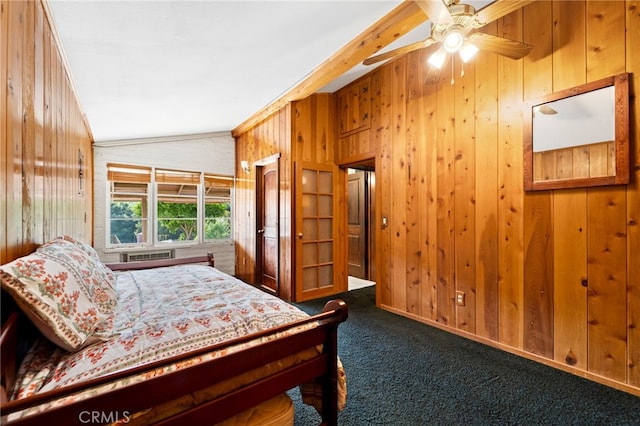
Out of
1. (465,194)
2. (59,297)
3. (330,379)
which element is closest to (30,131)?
(59,297)

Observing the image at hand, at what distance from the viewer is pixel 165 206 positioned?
4.68 metres

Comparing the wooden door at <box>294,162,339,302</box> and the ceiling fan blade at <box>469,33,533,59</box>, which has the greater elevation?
the ceiling fan blade at <box>469,33,533,59</box>

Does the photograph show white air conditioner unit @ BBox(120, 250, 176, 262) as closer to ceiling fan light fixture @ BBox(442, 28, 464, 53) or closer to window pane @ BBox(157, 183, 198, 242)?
window pane @ BBox(157, 183, 198, 242)

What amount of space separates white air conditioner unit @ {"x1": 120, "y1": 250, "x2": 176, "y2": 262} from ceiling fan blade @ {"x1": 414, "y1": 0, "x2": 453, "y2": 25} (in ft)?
15.2

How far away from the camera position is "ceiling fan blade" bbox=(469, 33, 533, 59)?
5.70 feet

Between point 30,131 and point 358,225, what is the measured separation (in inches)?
169

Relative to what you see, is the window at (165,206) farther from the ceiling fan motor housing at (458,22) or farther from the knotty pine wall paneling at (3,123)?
the ceiling fan motor housing at (458,22)

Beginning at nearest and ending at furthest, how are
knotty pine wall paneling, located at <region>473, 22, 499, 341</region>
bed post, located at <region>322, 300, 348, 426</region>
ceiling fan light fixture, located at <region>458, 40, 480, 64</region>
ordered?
1. bed post, located at <region>322, 300, 348, 426</region>
2. ceiling fan light fixture, located at <region>458, 40, 480, 64</region>
3. knotty pine wall paneling, located at <region>473, 22, 499, 341</region>

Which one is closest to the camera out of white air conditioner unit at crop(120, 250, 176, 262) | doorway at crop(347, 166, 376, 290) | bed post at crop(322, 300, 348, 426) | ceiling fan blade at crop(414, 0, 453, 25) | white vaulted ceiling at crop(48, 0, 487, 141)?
bed post at crop(322, 300, 348, 426)

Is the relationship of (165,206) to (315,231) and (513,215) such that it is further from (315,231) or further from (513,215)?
(513,215)

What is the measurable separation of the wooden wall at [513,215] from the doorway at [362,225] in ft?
4.81

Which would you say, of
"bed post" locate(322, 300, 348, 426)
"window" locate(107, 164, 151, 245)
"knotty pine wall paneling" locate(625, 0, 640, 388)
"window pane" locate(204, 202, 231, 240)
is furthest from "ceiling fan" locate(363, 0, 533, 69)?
"window" locate(107, 164, 151, 245)

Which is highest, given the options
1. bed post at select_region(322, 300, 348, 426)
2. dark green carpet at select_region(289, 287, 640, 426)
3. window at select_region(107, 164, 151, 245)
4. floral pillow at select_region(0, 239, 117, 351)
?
window at select_region(107, 164, 151, 245)

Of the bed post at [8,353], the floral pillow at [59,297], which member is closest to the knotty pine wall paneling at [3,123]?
the floral pillow at [59,297]
